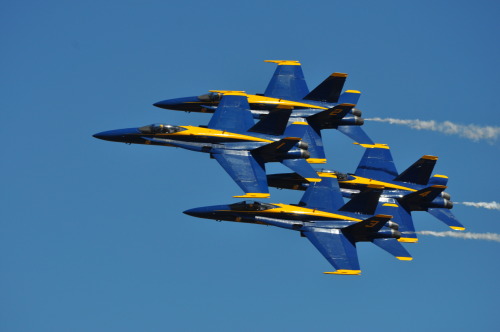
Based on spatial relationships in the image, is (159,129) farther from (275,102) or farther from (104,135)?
(275,102)

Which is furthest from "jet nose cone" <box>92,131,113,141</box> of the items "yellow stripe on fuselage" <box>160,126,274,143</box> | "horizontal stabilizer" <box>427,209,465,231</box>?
"horizontal stabilizer" <box>427,209,465,231</box>

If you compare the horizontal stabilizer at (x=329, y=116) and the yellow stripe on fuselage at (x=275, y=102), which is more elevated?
the yellow stripe on fuselage at (x=275, y=102)

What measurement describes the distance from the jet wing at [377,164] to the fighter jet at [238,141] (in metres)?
7.98

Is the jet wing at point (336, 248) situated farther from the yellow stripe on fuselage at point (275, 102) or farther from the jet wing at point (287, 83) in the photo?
the jet wing at point (287, 83)

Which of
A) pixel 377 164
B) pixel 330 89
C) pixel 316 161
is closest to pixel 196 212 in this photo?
pixel 316 161

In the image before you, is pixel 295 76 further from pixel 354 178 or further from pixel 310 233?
pixel 310 233

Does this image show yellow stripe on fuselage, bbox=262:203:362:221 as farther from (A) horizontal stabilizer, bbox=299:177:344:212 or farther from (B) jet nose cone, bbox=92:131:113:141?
(B) jet nose cone, bbox=92:131:113:141

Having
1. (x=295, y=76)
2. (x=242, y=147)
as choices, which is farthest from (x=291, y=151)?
(x=295, y=76)

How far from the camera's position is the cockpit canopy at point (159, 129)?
96.1 m

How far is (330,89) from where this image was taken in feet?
337

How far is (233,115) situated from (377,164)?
43.3 feet

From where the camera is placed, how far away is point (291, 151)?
96250 millimetres

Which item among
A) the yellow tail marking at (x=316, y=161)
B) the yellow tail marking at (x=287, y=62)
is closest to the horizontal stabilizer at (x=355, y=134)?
the yellow tail marking at (x=316, y=161)

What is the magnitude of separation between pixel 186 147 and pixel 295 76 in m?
14.1
